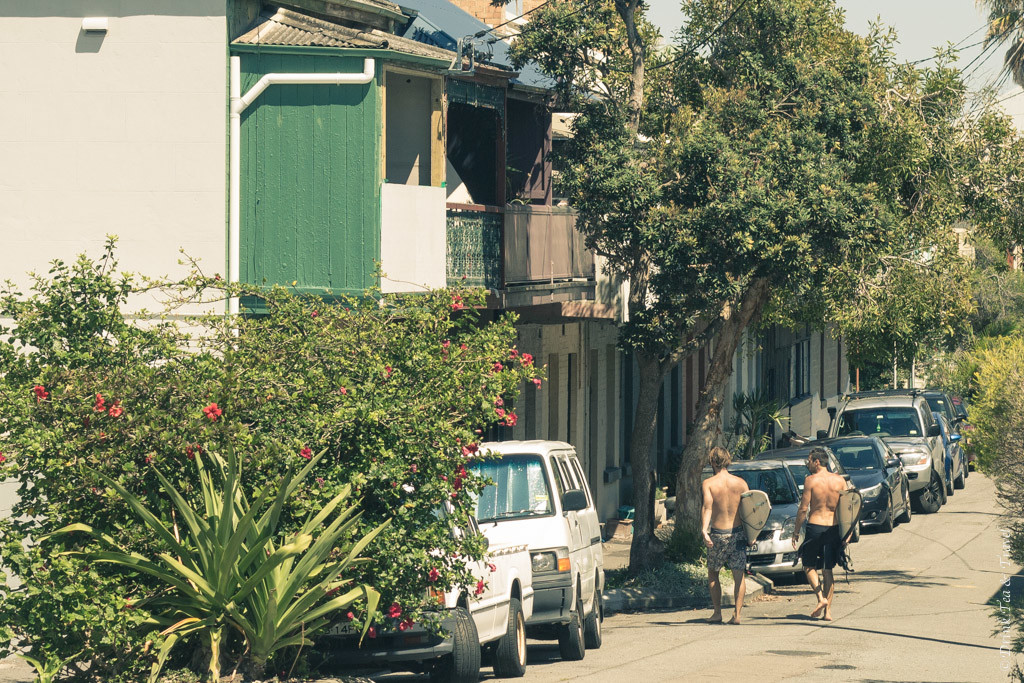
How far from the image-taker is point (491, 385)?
11.3 metres

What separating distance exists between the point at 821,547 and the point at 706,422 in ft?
12.5

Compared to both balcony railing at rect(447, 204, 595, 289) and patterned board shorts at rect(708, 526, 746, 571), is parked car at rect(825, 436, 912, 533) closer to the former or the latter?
balcony railing at rect(447, 204, 595, 289)

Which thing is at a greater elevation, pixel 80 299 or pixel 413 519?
pixel 80 299

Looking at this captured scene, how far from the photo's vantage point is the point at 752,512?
16.8 m

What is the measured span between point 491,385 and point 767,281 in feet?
30.7

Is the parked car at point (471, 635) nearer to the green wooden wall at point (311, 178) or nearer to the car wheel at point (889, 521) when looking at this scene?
the green wooden wall at point (311, 178)

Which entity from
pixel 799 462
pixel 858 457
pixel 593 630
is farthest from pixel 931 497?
pixel 593 630

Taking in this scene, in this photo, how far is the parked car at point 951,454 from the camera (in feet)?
105

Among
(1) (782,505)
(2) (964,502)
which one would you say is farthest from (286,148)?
(2) (964,502)

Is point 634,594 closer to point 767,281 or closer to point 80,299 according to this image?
point 767,281

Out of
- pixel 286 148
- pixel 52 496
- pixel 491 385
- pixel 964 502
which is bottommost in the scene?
pixel 964 502

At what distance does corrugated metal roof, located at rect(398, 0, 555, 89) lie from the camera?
21531 millimetres

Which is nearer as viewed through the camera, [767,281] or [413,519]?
[413,519]

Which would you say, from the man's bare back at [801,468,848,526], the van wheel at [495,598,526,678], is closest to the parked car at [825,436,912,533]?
the man's bare back at [801,468,848,526]
